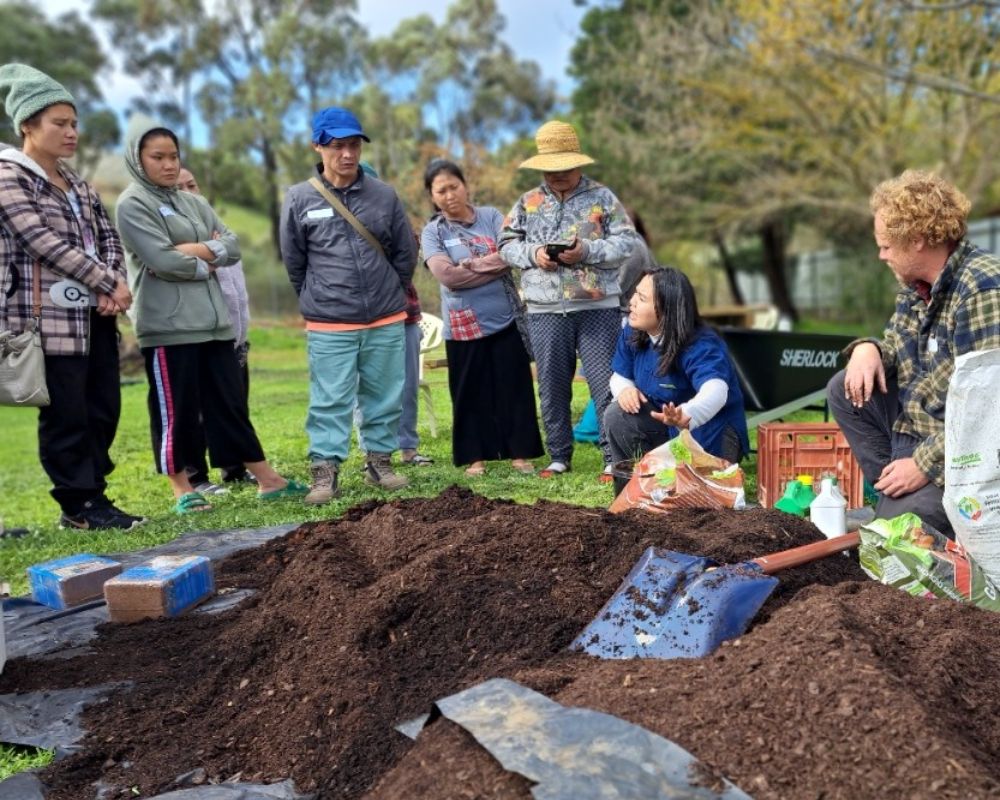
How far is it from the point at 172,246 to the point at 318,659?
3067 mm

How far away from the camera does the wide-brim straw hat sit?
5.89 meters

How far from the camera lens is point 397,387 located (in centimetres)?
594

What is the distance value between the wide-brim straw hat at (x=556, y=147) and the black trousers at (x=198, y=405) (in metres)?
1.95

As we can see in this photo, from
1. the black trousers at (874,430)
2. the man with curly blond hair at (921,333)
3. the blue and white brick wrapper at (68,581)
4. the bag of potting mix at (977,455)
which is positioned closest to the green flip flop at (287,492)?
the blue and white brick wrapper at (68,581)

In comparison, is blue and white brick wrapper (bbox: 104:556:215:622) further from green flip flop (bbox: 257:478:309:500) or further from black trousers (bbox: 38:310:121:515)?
green flip flop (bbox: 257:478:309:500)

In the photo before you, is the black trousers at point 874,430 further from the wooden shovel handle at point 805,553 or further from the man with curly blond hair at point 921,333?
the wooden shovel handle at point 805,553

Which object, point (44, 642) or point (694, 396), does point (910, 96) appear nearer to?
point (694, 396)

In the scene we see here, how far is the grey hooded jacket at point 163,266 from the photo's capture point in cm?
Answer: 535

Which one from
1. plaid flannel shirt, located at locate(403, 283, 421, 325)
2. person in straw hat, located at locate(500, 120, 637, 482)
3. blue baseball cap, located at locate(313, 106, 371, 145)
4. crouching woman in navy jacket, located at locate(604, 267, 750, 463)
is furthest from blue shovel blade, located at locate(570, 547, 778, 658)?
plaid flannel shirt, located at locate(403, 283, 421, 325)

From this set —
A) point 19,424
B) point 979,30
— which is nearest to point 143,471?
point 19,424

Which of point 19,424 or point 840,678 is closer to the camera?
point 840,678

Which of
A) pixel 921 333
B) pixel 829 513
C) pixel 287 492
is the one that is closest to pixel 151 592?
pixel 287 492

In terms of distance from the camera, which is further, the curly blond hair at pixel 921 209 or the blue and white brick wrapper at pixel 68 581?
the blue and white brick wrapper at pixel 68 581

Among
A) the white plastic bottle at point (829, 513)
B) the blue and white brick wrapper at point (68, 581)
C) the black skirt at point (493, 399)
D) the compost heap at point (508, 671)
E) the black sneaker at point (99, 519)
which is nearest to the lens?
the compost heap at point (508, 671)
